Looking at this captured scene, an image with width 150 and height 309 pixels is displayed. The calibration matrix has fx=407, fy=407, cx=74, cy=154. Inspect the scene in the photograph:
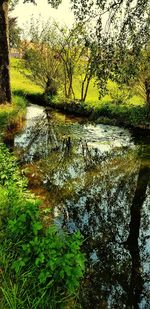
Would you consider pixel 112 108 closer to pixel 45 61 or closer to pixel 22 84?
pixel 45 61

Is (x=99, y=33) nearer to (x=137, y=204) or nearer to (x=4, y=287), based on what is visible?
(x=137, y=204)

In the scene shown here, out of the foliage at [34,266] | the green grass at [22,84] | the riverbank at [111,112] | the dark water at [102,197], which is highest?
the foliage at [34,266]

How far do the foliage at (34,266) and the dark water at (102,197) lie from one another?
108 centimetres

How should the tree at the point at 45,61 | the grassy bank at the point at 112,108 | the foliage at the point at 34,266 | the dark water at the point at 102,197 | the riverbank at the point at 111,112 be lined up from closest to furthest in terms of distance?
the foliage at the point at 34,266, the dark water at the point at 102,197, the riverbank at the point at 111,112, the grassy bank at the point at 112,108, the tree at the point at 45,61

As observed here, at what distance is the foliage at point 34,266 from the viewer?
5.81 metres

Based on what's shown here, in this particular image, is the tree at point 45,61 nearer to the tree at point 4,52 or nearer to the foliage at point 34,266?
the tree at point 4,52

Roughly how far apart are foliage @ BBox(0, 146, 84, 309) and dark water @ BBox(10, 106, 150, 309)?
1083 millimetres

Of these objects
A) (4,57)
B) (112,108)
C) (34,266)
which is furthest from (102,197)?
(112,108)

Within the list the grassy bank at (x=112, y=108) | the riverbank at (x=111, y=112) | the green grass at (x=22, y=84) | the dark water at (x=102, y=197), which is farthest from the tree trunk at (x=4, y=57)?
the green grass at (x=22, y=84)

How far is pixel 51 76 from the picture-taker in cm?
3834

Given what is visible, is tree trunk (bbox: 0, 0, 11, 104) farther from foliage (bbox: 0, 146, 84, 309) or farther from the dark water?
foliage (bbox: 0, 146, 84, 309)

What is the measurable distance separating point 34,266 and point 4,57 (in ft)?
65.9

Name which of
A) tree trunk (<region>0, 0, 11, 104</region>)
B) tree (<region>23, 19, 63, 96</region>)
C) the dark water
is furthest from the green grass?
the dark water

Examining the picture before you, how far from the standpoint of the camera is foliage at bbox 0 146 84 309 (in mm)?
5808
